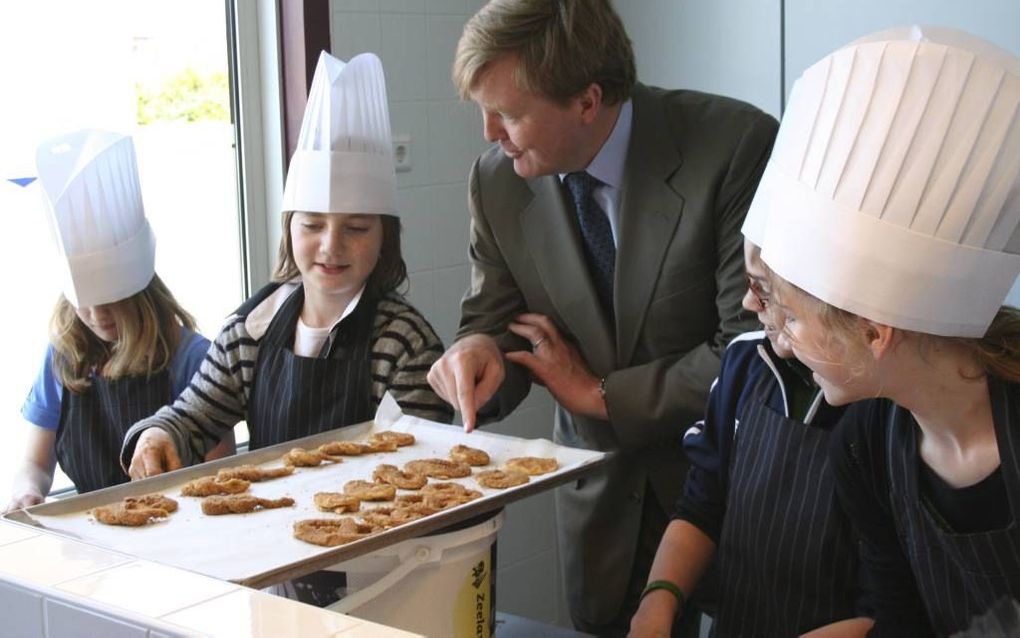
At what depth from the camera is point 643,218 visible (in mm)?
1999

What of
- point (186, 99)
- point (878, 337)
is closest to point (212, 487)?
point (878, 337)

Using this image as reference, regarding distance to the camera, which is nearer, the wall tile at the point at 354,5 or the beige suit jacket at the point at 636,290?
the beige suit jacket at the point at 636,290

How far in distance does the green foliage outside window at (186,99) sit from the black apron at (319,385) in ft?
2.90

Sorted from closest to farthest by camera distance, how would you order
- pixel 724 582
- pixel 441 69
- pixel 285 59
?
pixel 724 582 → pixel 285 59 → pixel 441 69

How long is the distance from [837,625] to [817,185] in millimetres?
525

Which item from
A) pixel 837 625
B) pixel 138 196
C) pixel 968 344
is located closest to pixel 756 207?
pixel 968 344

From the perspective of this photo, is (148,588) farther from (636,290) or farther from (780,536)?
(636,290)

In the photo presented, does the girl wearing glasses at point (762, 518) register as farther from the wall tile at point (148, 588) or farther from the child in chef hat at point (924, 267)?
the wall tile at point (148, 588)

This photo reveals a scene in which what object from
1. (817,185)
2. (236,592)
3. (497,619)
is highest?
(817,185)

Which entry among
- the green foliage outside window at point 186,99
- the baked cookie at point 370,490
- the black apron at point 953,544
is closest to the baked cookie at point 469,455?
the baked cookie at point 370,490

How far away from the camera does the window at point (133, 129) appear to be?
255cm

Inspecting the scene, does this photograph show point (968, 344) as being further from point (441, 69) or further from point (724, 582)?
point (441, 69)

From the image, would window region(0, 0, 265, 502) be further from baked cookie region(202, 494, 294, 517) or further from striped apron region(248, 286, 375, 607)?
baked cookie region(202, 494, 294, 517)

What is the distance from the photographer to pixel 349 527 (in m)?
1.55
